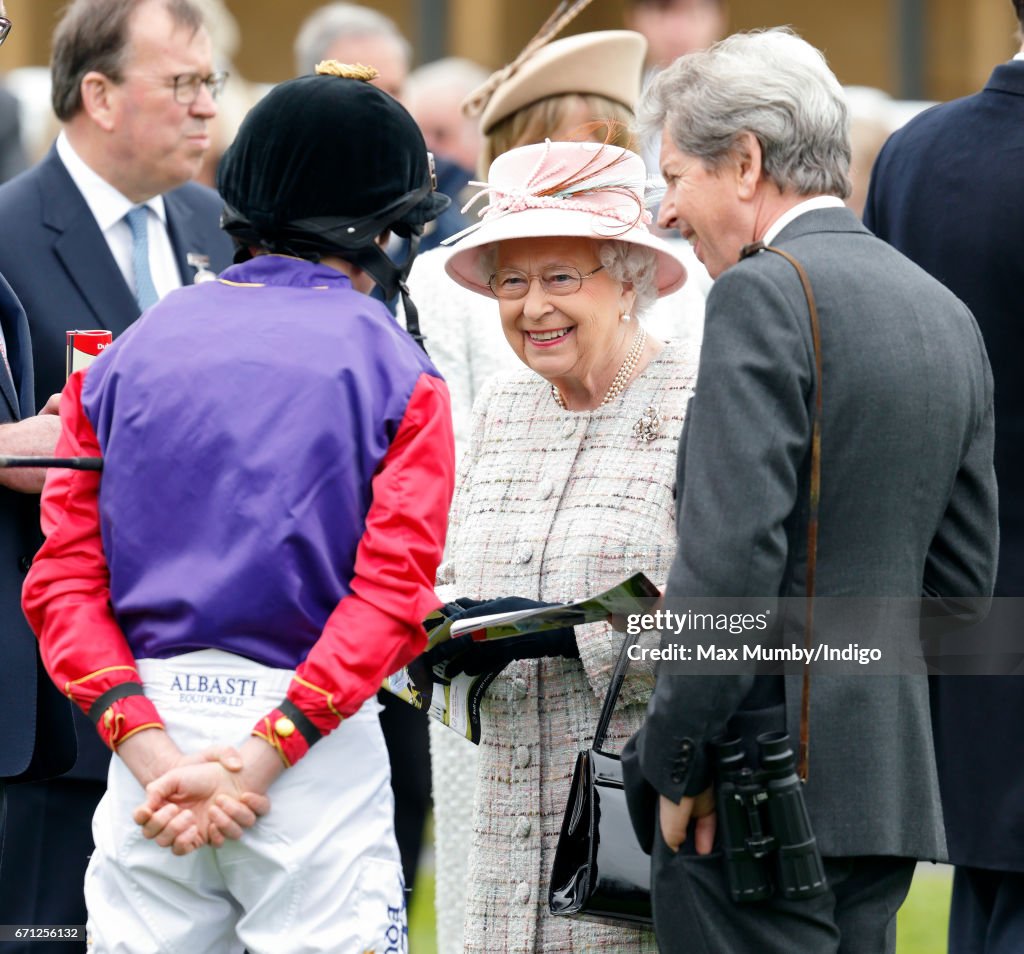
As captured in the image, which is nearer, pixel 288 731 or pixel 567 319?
pixel 288 731

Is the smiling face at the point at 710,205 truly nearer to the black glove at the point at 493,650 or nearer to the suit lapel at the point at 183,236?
the black glove at the point at 493,650

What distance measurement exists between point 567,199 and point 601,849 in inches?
53.1

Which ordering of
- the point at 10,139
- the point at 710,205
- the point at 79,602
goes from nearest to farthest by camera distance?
the point at 79,602
the point at 710,205
the point at 10,139

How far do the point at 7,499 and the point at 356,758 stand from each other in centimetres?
112

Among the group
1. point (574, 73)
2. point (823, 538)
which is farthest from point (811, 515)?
point (574, 73)

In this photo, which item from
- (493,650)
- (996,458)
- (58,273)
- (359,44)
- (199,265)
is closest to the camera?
(493,650)

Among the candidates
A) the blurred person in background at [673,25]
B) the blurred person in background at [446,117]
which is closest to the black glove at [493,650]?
the blurred person in background at [673,25]

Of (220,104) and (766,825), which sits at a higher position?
(766,825)

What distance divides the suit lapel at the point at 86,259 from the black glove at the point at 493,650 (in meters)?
1.57

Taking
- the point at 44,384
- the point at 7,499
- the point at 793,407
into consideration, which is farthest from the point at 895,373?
the point at 44,384

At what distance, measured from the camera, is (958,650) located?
12.7 feet

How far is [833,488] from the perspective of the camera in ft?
9.72

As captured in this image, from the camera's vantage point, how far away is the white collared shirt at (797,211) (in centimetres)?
317

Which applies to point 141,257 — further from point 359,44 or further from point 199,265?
point 359,44
